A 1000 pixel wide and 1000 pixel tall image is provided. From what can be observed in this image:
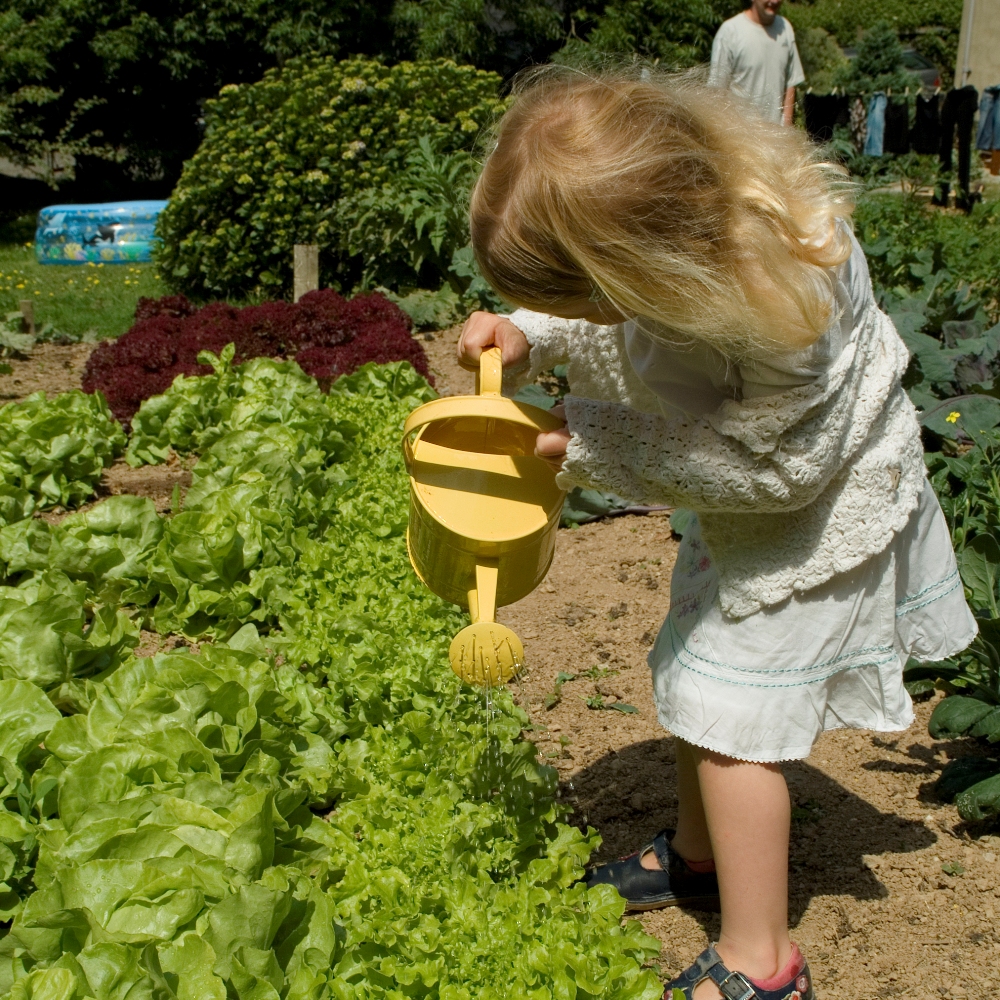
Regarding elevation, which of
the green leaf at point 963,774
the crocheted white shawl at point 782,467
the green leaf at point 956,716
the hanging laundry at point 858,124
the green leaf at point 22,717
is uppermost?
the crocheted white shawl at point 782,467

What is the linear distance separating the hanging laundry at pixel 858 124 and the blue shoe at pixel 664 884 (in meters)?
12.2

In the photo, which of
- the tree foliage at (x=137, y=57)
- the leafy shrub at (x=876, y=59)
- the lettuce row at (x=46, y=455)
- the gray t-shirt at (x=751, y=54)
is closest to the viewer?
the lettuce row at (x=46, y=455)

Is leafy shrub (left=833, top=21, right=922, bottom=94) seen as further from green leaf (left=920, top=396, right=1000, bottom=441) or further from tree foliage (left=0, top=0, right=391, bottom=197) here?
green leaf (left=920, top=396, right=1000, bottom=441)

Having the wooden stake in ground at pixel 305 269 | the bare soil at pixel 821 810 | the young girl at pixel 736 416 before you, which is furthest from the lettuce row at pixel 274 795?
the wooden stake in ground at pixel 305 269

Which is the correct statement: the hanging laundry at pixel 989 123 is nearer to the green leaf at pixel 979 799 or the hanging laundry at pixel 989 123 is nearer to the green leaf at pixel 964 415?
the green leaf at pixel 964 415

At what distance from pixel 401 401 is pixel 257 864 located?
110 inches

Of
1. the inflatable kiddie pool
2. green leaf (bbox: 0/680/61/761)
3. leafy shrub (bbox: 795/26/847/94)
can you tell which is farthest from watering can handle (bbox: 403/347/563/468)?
leafy shrub (bbox: 795/26/847/94)

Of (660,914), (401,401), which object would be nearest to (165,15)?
(401,401)

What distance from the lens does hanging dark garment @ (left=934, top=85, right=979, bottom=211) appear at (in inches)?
447

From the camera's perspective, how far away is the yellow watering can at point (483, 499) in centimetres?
175

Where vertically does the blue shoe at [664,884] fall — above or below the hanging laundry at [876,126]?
below

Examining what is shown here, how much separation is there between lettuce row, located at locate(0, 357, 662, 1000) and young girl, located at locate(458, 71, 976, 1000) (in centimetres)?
36

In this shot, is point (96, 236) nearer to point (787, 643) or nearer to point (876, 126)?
Answer: point (876, 126)

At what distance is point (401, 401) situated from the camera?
4.43 metres
